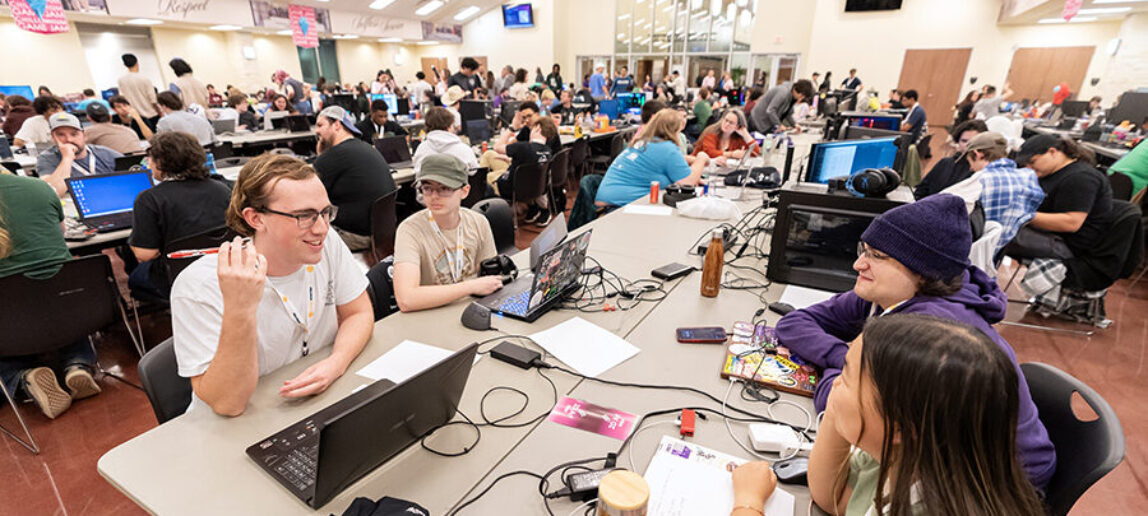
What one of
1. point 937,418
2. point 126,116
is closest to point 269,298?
point 937,418

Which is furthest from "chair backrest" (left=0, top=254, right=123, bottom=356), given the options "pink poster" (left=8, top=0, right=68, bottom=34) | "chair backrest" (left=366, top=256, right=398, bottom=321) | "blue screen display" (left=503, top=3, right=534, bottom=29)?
"blue screen display" (left=503, top=3, right=534, bottom=29)

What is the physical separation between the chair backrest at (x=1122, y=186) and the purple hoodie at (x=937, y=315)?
4005 millimetres

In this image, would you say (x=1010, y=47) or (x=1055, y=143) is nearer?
(x=1055, y=143)

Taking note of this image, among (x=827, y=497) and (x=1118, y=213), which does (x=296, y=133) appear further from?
(x=1118, y=213)

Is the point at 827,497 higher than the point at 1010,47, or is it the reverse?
the point at 1010,47

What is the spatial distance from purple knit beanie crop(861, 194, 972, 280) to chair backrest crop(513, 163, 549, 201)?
363 centimetres

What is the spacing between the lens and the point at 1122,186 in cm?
397

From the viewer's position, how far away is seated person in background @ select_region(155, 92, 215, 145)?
201 inches

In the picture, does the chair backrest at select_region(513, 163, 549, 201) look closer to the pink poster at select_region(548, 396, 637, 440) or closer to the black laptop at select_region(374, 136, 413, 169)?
the black laptop at select_region(374, 136, 413, 169)

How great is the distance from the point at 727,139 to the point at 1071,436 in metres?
4.51

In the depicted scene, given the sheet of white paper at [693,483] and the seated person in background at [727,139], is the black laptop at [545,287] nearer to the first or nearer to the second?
the sheet of white paper at [693,483]

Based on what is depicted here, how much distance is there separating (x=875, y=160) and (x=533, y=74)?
1546 centimetres

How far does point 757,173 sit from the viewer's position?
164 inches

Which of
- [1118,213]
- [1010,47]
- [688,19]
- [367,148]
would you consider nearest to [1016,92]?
[1010,47]
